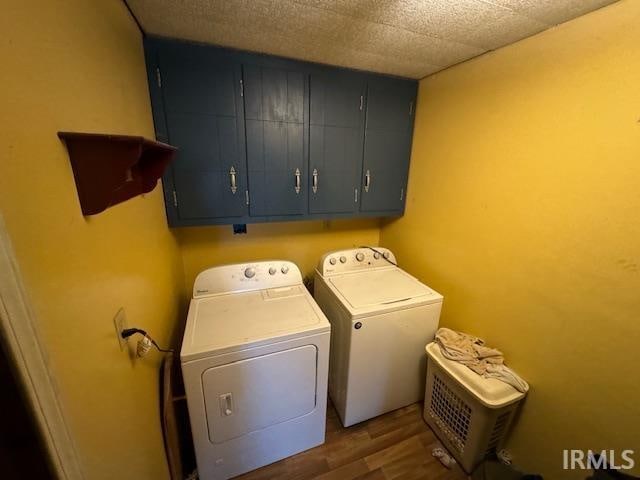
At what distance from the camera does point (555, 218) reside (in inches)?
45.7

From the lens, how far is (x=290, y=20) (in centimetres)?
113

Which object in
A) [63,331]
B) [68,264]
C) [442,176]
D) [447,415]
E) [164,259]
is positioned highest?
[442,176]

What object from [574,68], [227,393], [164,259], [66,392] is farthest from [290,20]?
[227,393]

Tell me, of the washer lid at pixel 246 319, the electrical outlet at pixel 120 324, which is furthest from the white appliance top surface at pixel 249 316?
the electrical outlet at pixel 120 324

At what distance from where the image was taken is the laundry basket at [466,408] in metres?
1.28

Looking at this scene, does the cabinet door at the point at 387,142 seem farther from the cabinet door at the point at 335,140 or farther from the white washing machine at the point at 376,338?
the white washing machine at the point at 376,338

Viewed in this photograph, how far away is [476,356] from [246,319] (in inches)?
53.1

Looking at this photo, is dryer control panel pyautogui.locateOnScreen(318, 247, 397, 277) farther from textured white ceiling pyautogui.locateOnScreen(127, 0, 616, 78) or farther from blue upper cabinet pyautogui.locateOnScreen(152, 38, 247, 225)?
textured white ceiling pyautogui.locateOnScreen(127, 0, 616, 78)

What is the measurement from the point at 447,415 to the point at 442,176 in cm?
154

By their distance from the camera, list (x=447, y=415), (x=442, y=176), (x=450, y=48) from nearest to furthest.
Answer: (x=450, y=48)
(x=447, y=415)
(x=442, y=176)

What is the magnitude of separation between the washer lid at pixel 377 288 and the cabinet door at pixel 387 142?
532 millimetres

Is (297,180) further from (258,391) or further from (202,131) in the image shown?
(258,391)

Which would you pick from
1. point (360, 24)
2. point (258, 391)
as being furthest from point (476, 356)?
point (360, 24)

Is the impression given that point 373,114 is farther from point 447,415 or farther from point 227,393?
point 447,415
